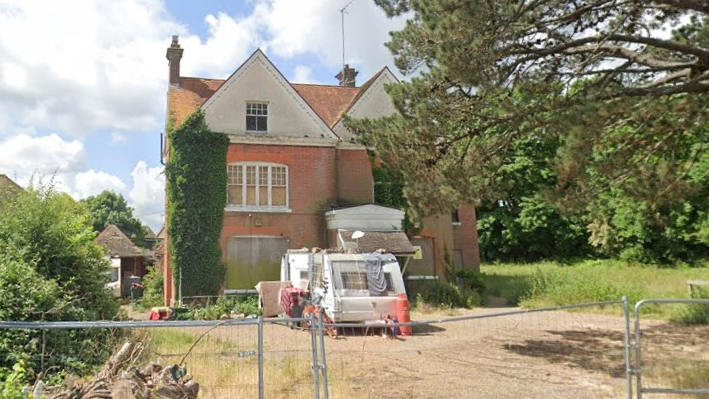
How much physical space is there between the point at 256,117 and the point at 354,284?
10868mm

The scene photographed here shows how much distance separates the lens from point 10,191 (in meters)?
12.6

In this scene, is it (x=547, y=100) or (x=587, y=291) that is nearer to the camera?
(x=547, y=100)

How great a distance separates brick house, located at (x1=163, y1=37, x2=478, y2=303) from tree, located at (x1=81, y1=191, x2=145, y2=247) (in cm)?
4634

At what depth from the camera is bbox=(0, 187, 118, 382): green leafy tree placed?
905 cm

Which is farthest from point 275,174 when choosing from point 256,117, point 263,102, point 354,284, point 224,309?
point 354,284

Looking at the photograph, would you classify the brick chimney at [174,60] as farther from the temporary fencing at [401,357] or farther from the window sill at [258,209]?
the temporary fencing at [401,357]

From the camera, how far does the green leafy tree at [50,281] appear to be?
9.05 meters

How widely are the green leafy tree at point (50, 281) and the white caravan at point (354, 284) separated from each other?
5.72 meters

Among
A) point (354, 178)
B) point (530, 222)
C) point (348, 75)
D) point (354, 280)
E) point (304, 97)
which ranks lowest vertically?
point (354, 280)

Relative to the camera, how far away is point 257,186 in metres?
22.9

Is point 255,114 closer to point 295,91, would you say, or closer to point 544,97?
point 295,91

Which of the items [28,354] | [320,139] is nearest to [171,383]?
[28,354]

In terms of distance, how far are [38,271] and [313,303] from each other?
7314 mm

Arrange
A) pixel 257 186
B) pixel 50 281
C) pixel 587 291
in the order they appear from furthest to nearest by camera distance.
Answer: pixel 257 186
pixel 587 291
pixel 50 281
